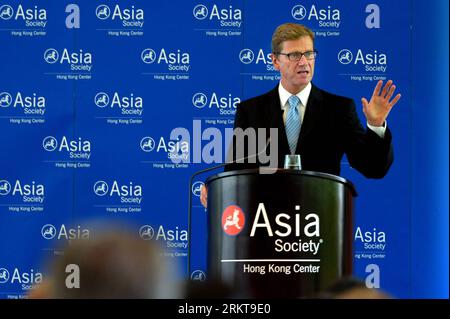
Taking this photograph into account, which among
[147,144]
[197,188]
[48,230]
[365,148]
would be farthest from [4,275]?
[365,148]

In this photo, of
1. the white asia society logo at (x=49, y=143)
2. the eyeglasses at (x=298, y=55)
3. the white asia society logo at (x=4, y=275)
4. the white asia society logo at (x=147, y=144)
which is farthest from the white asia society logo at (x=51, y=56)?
the eyeglasses at (x=298, y=55)

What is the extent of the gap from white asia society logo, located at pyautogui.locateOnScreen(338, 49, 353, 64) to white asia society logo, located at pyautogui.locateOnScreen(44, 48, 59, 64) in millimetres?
2558

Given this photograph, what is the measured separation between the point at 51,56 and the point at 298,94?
253 cm

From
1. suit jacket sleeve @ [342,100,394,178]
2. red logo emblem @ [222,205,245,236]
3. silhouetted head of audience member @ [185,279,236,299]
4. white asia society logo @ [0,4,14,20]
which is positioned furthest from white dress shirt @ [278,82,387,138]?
silhouetted head of audience member @ [185,279,236,299]

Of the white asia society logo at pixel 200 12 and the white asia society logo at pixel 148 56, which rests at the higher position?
the white asia society logo at pixel 200 12

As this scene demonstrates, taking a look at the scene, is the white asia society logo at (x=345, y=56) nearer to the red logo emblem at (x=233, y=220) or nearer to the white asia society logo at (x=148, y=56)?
the white asia society logo at (x=148, y=56)

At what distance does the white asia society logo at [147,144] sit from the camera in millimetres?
6762

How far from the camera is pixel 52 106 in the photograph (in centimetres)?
682

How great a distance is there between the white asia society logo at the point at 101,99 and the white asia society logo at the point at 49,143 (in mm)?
507

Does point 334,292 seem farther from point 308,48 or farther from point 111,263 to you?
point 308,48

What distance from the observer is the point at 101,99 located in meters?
6.83

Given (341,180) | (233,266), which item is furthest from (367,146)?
(233,266)

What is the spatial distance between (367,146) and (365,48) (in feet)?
6.63

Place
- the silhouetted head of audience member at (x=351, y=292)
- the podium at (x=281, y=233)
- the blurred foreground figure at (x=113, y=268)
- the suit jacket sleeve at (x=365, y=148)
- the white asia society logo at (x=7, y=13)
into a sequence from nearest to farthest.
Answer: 1. the blurred foreground figure at (x=113, y=268)
2. the silhouetted head of audience member at (x=351, y=292)
3. the podium at (x=281, y=233)
4. the suit jacket sleeve at (x=365, y=148)
5. the white asia society logo at (x=7, y=13)
